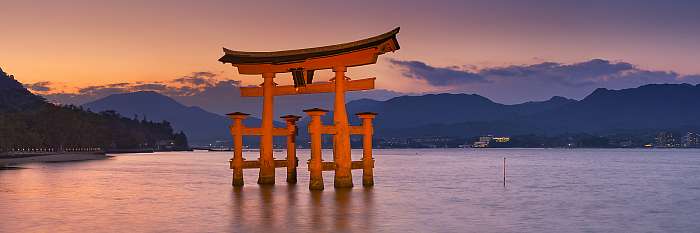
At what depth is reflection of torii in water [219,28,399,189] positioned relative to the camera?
29.3m

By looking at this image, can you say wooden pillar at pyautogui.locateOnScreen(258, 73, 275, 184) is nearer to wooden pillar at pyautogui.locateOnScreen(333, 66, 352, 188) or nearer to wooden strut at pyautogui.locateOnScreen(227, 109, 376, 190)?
wooden strut at pyautogui.locateOnScreen(227, 109, 376, 190)

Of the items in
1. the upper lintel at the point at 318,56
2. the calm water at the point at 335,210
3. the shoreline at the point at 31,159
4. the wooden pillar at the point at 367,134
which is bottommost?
the calm water at the point at 335,210

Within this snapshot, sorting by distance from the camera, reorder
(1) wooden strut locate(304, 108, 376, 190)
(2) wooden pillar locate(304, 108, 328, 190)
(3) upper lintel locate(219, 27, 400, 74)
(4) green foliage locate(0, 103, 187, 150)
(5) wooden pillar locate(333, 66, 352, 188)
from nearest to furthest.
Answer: (3) upper lintel locate(219, 27, 400, 74), (2) wooden pillar locate(304, 108, 328, 190), (1) wooden strut locate(304, 108, 376, 190), (5) wooden pillar locate(333, 66, 352, 188), (4) green foliage locate(0, 103, 187, 150)

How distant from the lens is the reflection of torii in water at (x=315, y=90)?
96.2ft

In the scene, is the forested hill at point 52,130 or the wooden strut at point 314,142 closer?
the wooden strut at point 314,142

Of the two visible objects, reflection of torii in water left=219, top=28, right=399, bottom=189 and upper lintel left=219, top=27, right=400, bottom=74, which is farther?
reflection of torii in water left=219, top=28, right=399, bottom=189

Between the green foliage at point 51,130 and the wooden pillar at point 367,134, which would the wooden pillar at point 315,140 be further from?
the green foliage at point 51,130

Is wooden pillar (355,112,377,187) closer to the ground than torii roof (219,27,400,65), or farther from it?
closer to the ground

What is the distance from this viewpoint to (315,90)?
32.1 metres

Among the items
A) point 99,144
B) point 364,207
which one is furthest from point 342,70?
point 99,144

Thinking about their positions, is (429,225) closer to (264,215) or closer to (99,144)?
(264,215)

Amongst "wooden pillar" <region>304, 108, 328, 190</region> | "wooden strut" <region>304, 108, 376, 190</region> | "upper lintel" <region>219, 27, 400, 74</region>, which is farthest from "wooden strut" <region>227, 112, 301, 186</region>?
"wooden pillar" <region>304, 108, 328, 190</region>

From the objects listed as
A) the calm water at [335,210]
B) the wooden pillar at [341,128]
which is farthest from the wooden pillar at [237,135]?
the wooden pillar at [341,128]

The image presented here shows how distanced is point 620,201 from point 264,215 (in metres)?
19.0
